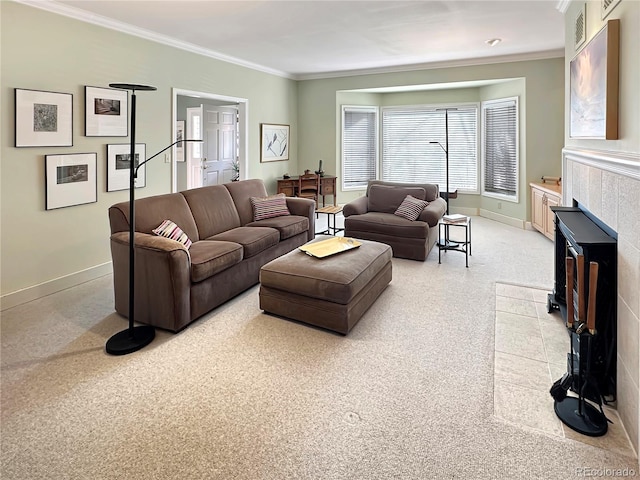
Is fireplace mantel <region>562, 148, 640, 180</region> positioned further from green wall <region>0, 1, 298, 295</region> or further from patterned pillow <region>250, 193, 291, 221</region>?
green wall <region>0, 1, 298, 295</region>

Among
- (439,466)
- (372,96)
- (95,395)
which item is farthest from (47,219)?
(372,96)

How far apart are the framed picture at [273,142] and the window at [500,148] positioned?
386 centimetres

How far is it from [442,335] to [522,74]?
5.27 m

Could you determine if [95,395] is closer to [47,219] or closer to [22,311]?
[22,311]

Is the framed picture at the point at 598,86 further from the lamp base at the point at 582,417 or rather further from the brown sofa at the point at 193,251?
the brown sofa at the point at 193,251

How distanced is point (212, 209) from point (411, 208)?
255cm

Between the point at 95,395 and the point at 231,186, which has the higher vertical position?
A: the point at 231,186

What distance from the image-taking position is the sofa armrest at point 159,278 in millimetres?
3033

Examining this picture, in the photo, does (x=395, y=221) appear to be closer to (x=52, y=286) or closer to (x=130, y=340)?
(x=130, y=340)

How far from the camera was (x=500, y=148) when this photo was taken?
7.48m

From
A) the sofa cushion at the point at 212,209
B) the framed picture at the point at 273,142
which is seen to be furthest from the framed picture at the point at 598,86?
the framed picture at the point at 273,142

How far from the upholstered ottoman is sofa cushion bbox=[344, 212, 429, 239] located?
158cm

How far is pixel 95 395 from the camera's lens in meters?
2.33

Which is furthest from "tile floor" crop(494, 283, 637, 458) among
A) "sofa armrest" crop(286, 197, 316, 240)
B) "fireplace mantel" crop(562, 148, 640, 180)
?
"sofa armrest" crop(286, 197, 316, 240)
